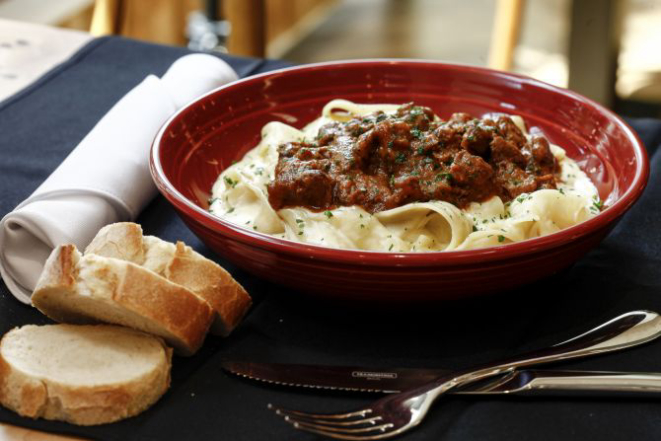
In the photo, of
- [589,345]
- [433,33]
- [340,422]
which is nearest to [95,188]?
[340,422]

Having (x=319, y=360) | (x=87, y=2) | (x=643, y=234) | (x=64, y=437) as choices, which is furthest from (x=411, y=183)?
(x=87, y=2)

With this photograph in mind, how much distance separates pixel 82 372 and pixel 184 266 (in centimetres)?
33

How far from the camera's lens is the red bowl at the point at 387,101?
1.80 metres

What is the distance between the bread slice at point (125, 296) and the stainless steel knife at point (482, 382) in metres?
0.17

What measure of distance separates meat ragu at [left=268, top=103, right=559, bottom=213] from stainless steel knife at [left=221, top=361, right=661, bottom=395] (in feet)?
1.73

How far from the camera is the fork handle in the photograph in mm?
1775

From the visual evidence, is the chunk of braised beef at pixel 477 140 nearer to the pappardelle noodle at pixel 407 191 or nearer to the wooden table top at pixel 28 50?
the pappardelle noodle at pixel 407 191

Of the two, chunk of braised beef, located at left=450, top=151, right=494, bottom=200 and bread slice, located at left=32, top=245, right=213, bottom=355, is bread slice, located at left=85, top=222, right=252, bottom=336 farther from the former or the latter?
chunk of braised beef, located at left=450, top=151, right=494, bottom=200

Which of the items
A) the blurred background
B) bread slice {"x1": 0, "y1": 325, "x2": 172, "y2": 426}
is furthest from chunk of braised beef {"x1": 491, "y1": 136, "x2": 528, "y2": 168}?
the blurred background

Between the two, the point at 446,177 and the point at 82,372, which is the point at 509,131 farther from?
the point at 82,372

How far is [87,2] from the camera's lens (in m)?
6.65

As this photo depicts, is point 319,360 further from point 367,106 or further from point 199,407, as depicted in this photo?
point 367,106

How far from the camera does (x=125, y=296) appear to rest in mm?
1776

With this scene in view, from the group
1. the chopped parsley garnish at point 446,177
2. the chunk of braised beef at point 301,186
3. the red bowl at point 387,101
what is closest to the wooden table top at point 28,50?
the red bowl at point 387,101
